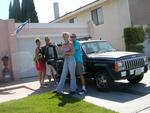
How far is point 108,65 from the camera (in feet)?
31.8

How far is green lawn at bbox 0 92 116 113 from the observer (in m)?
7.87

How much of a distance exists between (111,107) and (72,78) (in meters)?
2.16

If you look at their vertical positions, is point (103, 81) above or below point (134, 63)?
below

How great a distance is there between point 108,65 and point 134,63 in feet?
3.14

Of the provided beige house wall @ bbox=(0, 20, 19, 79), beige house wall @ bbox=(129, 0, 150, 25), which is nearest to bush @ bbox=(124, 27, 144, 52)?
beige house wall @ bbox=(129, 0, 150, 25)

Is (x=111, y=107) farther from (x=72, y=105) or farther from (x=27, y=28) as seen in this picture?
(x=27, y=28)

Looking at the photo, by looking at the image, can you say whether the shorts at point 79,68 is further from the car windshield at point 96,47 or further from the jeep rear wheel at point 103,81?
the car windshield at point 96,47

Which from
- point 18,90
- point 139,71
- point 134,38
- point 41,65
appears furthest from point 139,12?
point 139,71

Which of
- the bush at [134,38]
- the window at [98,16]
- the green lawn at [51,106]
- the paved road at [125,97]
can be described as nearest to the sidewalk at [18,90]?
the green lawn at [51,106]

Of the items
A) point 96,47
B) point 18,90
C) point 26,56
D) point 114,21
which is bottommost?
point 18,90

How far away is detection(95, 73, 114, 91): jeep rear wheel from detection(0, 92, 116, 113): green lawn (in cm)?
121

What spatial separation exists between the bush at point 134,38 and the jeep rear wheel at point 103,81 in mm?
11615

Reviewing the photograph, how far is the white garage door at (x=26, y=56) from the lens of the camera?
1570cm

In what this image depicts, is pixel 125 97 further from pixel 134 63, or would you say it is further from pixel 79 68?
pixel 79 68
